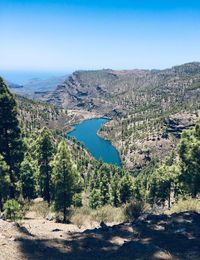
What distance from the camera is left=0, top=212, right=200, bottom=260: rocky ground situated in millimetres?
22562

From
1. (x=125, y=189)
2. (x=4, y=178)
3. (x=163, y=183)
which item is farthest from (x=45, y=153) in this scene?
(x=163, y=183)

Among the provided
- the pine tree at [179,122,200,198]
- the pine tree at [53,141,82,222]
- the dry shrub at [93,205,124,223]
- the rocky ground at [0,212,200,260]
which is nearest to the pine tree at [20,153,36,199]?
the pine tree at [53,141,82,222]

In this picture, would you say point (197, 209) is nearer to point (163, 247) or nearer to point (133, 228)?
point (133, 228)

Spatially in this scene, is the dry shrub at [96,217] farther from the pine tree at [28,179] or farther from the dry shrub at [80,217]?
the pine tree at [28,179]

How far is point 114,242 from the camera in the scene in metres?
25.4

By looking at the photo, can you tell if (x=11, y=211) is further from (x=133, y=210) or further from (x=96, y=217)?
(x=133, y=210)

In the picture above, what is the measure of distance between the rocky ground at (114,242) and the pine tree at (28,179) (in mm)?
41473

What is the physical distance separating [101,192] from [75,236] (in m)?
59.8

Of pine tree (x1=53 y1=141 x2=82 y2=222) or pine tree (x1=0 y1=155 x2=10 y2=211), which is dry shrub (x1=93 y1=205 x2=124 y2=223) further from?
pine tree (x1=0 y1=155 x2=10 y2=211)

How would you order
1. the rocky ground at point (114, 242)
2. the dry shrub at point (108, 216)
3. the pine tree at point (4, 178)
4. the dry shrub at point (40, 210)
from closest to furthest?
1. the rocky ground at point (114, 242)
2. the dry shrub at point (108, 216)
3. the dry shrub at point (40, 210)
4. the pine tree at point (4, 178)

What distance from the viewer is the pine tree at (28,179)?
2773 inches

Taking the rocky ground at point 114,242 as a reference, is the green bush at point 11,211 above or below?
below

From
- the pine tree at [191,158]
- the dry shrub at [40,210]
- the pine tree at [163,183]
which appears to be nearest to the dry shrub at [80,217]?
the dry shrub at [40,210]

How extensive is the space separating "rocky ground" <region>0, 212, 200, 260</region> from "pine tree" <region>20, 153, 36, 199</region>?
4147cm
